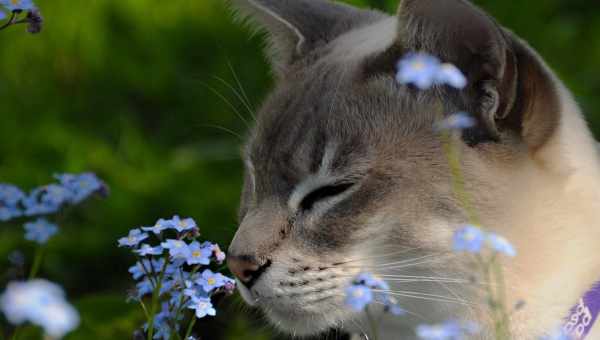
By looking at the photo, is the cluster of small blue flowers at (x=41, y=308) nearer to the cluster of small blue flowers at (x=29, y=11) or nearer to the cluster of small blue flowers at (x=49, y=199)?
the cluster of small blue flowers at (x=49, y=199)

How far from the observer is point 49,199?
1.78 m

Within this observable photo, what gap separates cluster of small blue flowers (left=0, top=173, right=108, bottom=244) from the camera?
1763 mm

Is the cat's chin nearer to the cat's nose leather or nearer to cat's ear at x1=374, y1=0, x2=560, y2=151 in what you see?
the cat's nose leather

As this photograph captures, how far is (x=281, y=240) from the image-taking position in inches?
79.3

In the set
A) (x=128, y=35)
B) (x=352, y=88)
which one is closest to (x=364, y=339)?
(x=352, y=88)

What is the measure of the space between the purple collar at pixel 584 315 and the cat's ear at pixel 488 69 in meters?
0.34

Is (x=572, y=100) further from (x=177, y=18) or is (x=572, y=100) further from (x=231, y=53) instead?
(x=177, y=18)

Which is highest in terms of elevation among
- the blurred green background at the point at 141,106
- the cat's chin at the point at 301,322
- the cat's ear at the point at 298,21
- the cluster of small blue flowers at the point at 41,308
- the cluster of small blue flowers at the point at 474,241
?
the blurred green background at the point at 141,106

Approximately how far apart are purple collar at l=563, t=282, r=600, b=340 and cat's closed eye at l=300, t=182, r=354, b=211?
21.1 inches

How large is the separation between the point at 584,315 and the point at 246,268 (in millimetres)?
715

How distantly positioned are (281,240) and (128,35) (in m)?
2.49

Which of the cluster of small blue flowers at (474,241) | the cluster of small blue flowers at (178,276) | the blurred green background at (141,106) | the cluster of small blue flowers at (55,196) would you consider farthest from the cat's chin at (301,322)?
the blurred green background at (141,106)

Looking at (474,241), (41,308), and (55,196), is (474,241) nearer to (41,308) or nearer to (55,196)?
(41,308)

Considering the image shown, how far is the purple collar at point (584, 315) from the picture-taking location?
6.67 feet
